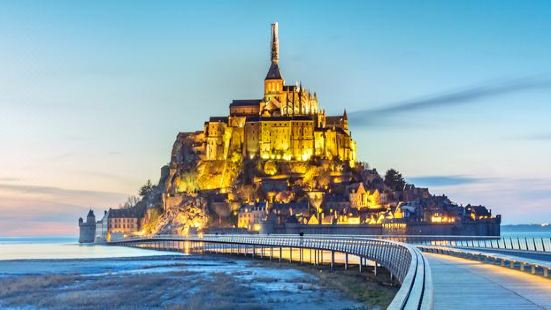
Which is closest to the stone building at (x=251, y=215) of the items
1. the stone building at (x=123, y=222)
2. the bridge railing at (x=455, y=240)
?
the stone building at (x=123, y=222)

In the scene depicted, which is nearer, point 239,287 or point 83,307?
point 83,307

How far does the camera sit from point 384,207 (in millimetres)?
136500

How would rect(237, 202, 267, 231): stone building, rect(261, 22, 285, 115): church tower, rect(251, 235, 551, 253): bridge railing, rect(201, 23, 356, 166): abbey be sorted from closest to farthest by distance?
rect(251, 235, 551, 253): bridge railing, rect(237, 202, 267, 231): stone building, rect(201, 23, 356, 166): abbey, rect(261, 22, 285, 115): church tower

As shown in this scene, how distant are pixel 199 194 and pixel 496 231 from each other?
6174 centimetres

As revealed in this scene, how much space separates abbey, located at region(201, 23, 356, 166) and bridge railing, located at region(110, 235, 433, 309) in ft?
210

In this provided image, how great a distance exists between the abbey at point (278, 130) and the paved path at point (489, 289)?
13594 centimetres

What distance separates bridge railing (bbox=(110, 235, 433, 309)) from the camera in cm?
1353

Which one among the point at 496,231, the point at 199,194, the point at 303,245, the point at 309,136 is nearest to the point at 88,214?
the point at 199,194

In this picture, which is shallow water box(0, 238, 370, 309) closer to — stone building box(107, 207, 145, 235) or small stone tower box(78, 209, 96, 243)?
stone building box(107, 207, 145, 235)

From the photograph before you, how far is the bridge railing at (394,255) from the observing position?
13.5 m

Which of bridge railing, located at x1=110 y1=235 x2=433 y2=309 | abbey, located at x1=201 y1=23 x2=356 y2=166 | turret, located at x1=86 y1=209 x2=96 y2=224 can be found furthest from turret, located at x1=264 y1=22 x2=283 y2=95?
bridge railing, located at x1=110 y1=235 x2=433 y2=309

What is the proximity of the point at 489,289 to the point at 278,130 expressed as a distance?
5654 inches

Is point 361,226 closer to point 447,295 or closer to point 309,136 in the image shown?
point 309,136

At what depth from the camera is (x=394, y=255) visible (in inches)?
1407
